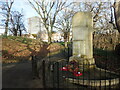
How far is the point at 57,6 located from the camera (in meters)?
22.3

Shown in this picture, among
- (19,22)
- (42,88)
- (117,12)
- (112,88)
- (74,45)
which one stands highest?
(19,22)

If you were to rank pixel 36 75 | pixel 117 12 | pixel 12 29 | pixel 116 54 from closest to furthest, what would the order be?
pixel 36 75, pixel 117 12, pixel 116 54, pixel 12 29

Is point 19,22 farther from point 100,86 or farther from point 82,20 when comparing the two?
point 100,86

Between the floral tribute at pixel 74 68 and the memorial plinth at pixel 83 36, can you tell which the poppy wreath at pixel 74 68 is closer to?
the floral tribute at pixel 74 68

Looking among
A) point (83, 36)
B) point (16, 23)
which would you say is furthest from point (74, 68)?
point (16, 23)

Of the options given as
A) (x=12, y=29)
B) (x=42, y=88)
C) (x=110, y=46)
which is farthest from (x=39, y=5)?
(x=12, y=29)

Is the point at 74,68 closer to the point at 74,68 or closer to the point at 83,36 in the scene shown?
the point at 74,68

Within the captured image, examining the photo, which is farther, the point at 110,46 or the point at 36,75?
the point at 110,46

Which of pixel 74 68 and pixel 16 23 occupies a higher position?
pixel 16 23

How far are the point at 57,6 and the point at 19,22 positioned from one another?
27.2 meters


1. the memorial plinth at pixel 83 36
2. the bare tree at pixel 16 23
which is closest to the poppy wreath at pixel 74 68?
the memorial plinth at pixel 83 36

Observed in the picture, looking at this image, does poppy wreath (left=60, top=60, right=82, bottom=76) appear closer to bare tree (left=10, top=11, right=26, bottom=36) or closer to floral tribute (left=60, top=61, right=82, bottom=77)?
floral tribute (left=60, top=61, right=82, bottom=77)

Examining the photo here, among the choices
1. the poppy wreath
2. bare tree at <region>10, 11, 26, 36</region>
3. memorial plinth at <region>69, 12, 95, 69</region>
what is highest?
bare tree at <region>10, 11, 26, 36</region>

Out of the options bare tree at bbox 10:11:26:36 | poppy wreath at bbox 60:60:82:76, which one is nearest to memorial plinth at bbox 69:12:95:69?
poppy wreath at bbox 60:60:82:76
